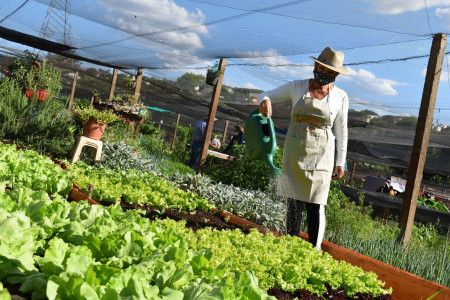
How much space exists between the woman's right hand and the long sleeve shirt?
0.32ft

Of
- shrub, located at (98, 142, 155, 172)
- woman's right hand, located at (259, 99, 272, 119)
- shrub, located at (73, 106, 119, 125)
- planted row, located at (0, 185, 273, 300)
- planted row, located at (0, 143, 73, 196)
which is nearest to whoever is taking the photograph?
planted row, located at (0, 185, 273, 300)

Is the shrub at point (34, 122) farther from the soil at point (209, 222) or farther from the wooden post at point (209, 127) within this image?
the soil at point (209, 222)

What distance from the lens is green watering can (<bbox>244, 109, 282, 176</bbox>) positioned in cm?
341

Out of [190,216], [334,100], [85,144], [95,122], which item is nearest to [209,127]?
[95,122]

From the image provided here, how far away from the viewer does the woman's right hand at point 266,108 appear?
319 cm

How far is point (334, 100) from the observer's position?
333cm

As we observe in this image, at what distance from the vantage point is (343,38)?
607 cm

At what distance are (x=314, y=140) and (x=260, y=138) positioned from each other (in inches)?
16.2

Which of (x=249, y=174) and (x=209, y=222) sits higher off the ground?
(x=249, y=174)

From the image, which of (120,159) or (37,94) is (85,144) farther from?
(37,94)

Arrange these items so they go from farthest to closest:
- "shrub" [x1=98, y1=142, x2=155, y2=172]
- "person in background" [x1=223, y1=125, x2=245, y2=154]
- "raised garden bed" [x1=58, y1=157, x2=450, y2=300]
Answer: "person in background" [x1=223, y1=125, x2=245, y2=154]
"shrub" [x1=98, y1=142, x2=155, y2=172]
"raised garden bed" [x1=58, y1=157, x2=450, y2=300]

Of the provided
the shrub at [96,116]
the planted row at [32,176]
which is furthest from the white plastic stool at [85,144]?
the planted row at [32,176]

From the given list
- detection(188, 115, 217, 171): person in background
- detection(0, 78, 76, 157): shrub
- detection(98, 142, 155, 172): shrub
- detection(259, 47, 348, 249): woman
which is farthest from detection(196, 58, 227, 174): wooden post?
detection(259, 47, 348, 249): woman

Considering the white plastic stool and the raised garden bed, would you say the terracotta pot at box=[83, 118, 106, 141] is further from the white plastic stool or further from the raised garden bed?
the raised garden bed
